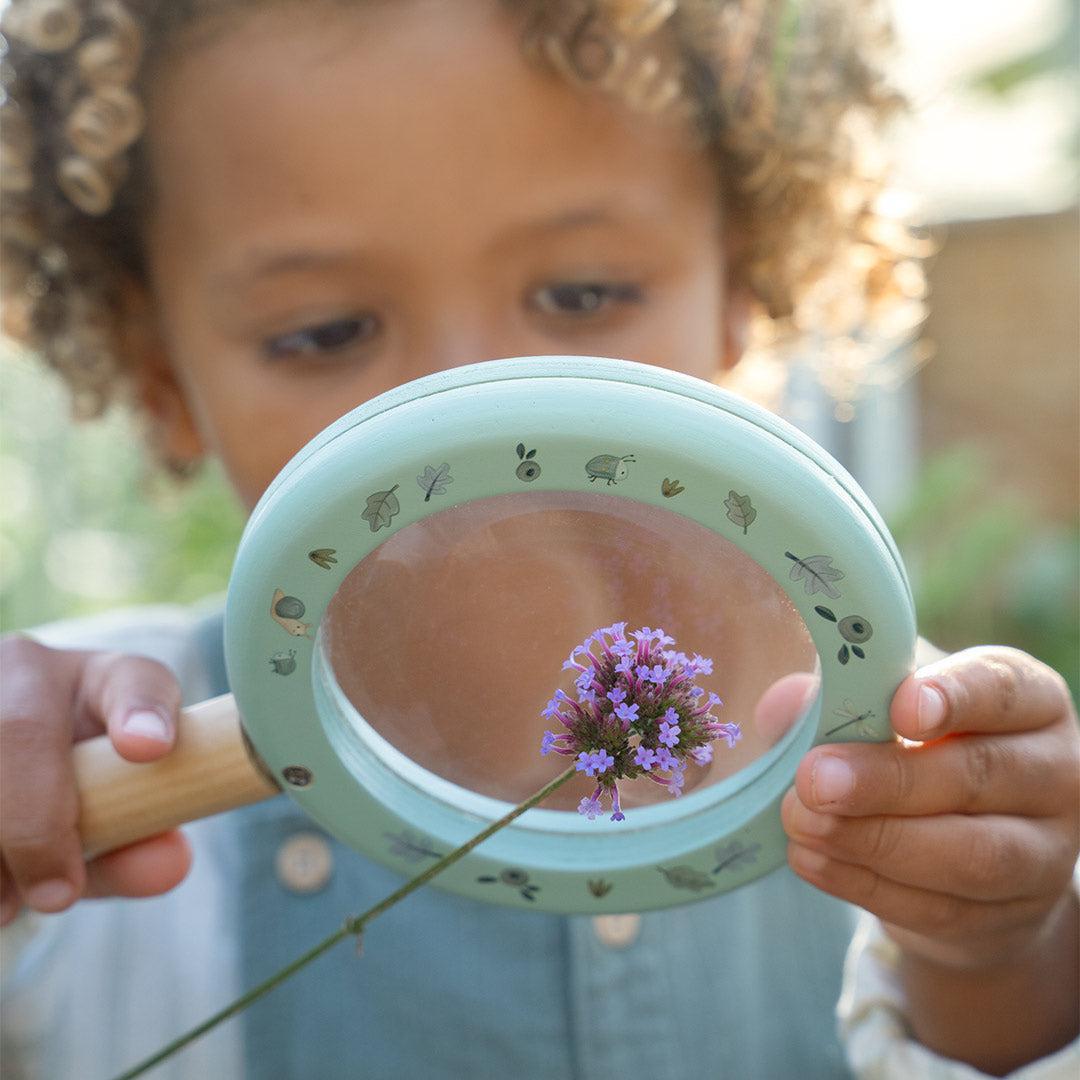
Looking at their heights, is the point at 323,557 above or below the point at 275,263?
below

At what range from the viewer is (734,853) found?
835mm

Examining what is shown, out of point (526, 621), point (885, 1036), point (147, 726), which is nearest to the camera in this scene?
point (526, 621)

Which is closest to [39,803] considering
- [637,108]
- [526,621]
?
[526,621]

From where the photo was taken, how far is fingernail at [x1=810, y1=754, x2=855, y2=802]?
75cm

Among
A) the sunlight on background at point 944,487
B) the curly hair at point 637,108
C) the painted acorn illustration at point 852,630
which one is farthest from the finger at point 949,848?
the sunlight on background at point 944,487

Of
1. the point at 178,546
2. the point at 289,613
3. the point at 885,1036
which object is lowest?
the point at 885,1036

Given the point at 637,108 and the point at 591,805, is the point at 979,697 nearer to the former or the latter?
the point at 591,805

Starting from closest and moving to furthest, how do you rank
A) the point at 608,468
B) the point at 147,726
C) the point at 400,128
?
the point at 608,468 → the point at 147,726 → the point at 400,128

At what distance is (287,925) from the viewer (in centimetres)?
143

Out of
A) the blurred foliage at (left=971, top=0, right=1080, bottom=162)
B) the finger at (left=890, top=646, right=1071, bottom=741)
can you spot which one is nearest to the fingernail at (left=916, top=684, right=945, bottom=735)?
the finger at (left=890, top=646, right=1071, bottom=741)

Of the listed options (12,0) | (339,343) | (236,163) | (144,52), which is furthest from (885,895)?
(12,0)

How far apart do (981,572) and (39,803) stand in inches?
146

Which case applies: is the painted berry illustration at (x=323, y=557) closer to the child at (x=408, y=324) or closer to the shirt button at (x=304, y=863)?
the child at (x=408, y=324)

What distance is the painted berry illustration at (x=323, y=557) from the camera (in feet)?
2.34
